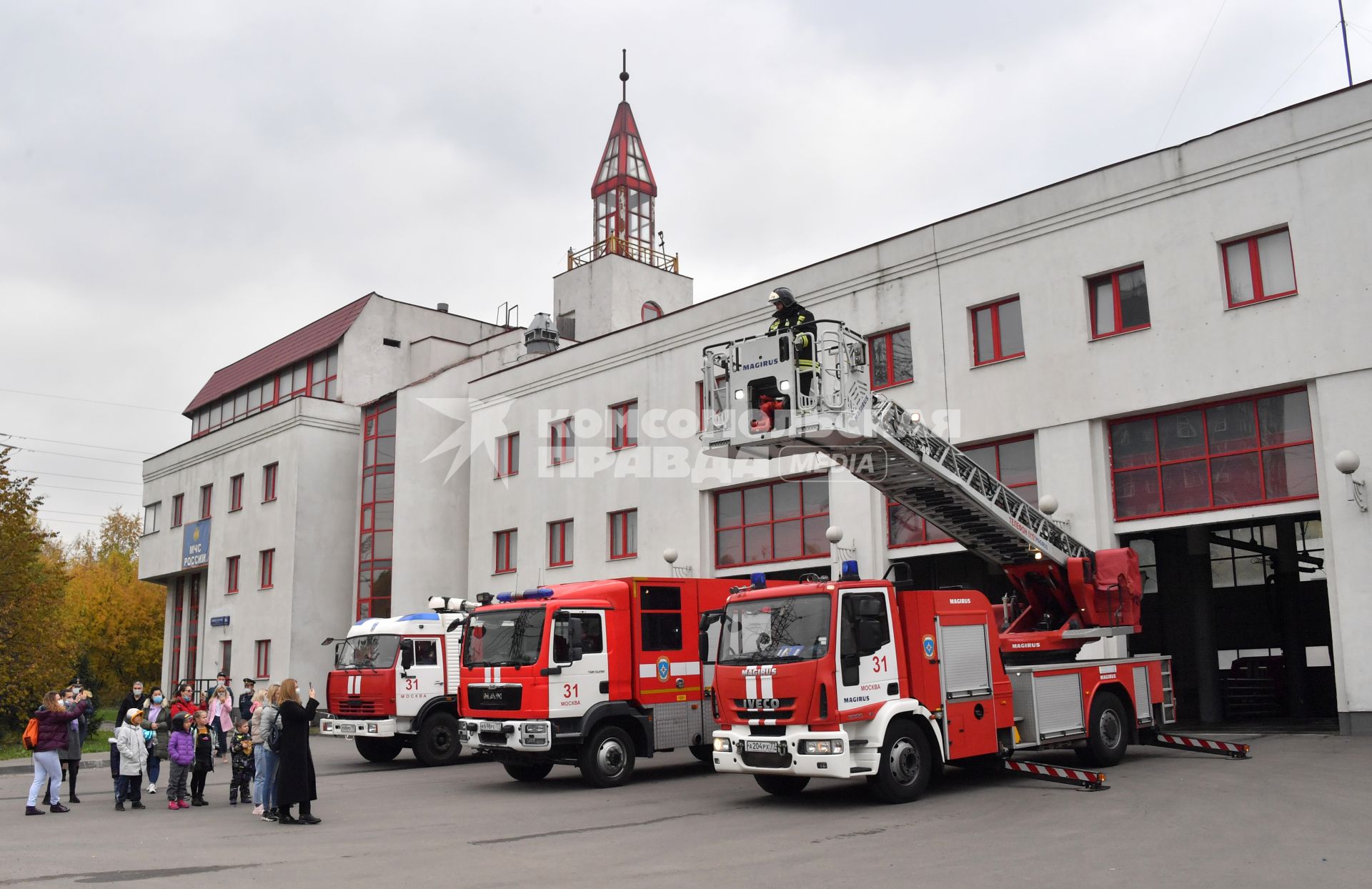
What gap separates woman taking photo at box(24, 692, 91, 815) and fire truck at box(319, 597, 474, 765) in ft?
19.8

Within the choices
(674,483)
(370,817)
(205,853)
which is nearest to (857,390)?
(370,817)

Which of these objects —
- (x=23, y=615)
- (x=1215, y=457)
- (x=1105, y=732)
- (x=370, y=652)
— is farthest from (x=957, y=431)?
(x=23, y=615)

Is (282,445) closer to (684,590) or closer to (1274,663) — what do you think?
(684,590)

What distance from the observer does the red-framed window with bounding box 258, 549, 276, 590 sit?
123ft

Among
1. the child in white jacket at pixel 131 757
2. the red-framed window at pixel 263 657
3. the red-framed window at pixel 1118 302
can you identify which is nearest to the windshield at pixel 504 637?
the child in white jacket at pixel 131 757

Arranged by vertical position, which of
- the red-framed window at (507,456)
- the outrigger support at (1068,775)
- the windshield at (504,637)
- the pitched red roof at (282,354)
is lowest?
the outrigger support at (1068,775)

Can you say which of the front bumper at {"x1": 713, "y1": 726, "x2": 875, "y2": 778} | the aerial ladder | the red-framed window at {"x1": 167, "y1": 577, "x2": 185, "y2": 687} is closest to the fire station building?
the aerial ladder

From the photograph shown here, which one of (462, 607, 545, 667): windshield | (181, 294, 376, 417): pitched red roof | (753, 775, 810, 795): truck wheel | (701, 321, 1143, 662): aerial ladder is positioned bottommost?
(753, 775, 810, 795): truck wheel

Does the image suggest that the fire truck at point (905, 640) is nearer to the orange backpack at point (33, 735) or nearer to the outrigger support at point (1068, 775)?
the outrigger support at point (1068, 775)

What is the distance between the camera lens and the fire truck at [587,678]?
1459 cm

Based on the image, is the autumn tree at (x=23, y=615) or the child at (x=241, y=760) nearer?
the child at (x=241, y=760)

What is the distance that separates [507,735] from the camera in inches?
577

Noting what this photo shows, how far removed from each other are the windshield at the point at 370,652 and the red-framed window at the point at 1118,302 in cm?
1394

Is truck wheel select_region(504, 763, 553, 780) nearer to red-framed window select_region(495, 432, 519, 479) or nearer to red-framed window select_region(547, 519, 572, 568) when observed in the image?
red-framed window select_region(547, 519, 572, 568)
